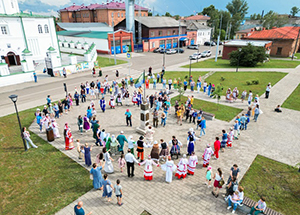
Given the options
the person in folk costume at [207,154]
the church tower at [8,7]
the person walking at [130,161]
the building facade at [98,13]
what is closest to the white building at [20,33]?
the church tower at [8,7]

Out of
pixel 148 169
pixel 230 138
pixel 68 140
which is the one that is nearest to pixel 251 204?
pixel 148 169

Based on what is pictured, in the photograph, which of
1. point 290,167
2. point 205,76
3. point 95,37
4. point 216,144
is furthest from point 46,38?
point 290,167

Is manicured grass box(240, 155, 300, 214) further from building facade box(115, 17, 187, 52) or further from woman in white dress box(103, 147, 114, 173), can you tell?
building facade box(115, 17, 187, 52)

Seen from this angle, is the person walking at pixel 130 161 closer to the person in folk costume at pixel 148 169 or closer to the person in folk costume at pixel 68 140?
the person in folk costume at pixel 148 169

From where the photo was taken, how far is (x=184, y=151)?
1198 centimetres

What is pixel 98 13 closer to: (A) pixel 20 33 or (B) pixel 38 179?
(A) pixel 20 33

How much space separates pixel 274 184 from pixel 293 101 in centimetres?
1402

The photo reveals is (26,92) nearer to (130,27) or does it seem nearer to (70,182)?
(70,182)

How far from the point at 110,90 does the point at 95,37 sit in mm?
30814

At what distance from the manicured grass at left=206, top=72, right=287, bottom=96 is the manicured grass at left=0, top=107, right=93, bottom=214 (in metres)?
18.7

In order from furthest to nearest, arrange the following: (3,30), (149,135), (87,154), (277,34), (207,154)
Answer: (277,34)
(3,30)
(149,135)
(87,154)
(207,154)

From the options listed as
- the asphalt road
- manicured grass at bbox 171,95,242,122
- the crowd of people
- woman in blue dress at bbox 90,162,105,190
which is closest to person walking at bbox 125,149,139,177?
the crowd of people

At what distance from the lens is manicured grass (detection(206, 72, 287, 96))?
939 inches

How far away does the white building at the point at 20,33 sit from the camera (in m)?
30.2
